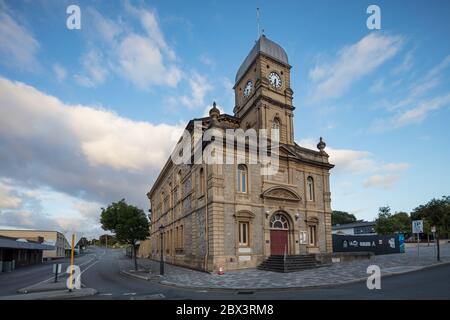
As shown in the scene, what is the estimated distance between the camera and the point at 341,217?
356 feet

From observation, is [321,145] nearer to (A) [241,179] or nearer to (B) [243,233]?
(A) [241,179]

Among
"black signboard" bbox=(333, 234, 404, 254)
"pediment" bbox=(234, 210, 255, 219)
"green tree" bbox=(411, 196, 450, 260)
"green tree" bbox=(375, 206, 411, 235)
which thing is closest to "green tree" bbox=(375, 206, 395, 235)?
"green tree" bbox=(375, 206, 411, 235)

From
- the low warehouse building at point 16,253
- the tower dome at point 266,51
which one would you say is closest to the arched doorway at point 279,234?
the tower dome at point 266,51

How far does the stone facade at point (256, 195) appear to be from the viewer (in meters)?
23.2

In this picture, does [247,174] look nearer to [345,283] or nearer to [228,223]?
[228,223]

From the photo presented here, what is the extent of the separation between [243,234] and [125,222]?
11.2 meters

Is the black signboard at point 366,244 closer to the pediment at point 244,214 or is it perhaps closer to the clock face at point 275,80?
the pediment at point 244,214

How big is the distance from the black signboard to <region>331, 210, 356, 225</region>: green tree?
68.5 meters

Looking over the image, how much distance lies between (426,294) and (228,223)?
1352 cm

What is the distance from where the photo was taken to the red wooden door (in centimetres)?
2545

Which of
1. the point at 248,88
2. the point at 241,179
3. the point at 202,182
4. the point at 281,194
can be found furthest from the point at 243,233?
the point at 248,88

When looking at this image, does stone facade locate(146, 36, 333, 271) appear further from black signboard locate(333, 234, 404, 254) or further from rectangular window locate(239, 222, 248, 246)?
black signboard locate(333, 234, 404, 254)

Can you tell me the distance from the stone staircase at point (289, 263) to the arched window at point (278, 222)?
2.98 m
